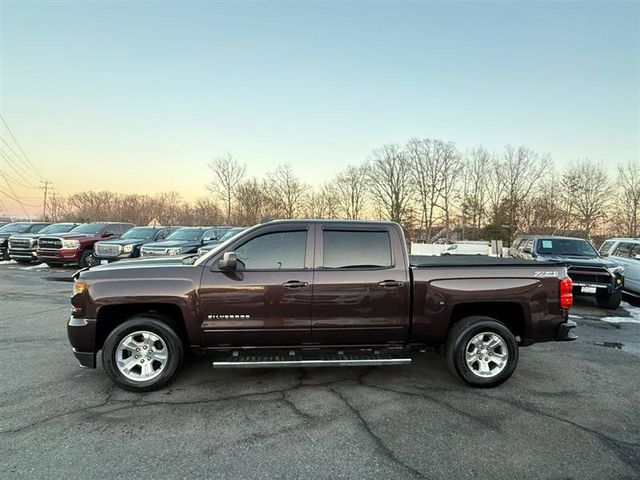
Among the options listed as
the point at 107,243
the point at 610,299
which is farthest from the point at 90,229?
the point at 610,299

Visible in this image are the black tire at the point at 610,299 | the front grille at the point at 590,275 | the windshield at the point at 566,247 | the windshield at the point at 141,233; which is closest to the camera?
the front grille at the point at 590,275

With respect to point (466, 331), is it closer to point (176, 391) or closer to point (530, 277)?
point (530, 277)

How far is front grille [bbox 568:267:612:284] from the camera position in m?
8.89

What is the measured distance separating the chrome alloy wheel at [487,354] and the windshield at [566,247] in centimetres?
801

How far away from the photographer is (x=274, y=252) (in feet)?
14.0

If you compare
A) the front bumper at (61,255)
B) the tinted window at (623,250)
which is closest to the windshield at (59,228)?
the front bumper at (61,255)

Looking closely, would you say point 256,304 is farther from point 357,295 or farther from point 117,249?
point 117,249

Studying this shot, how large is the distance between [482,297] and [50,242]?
52.4 feet

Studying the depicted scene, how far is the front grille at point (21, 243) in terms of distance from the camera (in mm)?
15977

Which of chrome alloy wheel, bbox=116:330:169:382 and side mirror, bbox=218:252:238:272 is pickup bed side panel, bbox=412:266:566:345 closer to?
side mirror, bbox=218:252:238:272

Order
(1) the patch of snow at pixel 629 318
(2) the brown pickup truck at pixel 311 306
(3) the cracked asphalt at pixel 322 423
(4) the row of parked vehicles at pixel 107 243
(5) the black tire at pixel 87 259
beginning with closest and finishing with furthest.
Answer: (3) the cracked asphalt at pixel 322 423 < (2) the brown pickup truck at pixel 311 306 < (1) the patch of snow at pixel 629 318 < (4) the row of parked vehicles at pixel 107 243 < (5) the black tire at pixel 87 259

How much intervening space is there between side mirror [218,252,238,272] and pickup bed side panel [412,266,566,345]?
199cm

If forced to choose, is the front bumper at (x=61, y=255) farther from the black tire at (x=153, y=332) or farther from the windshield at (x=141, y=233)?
the black tire at (x=153, y=332)

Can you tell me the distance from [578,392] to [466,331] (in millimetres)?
1422
